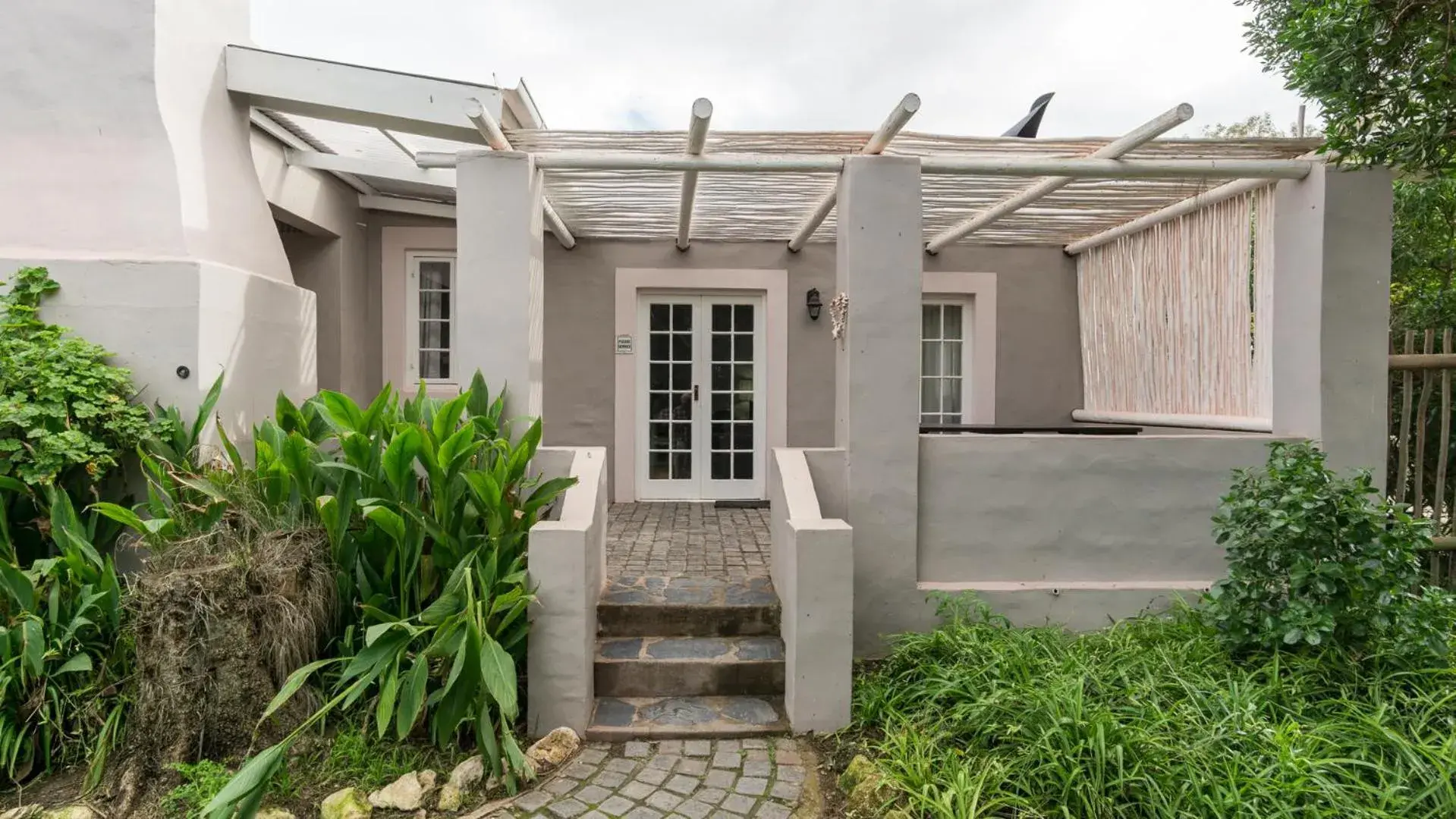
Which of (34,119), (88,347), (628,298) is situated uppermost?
(34,119)

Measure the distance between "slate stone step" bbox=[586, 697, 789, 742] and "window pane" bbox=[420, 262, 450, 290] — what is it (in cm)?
453

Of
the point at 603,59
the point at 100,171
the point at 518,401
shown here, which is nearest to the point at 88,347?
the point at 100,171

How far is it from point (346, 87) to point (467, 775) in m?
3.99

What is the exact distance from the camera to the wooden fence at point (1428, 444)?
13.9 ft

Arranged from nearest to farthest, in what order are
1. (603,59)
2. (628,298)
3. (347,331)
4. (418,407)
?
(418,407)
(347,331)
(628,298)
(603,59)

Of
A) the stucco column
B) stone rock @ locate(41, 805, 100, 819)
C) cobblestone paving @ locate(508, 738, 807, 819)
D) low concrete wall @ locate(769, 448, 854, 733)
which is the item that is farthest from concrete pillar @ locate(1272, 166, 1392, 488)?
stone rock @ locate(41, 805, 100, 819)

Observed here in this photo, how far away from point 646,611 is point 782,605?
0.71 meters

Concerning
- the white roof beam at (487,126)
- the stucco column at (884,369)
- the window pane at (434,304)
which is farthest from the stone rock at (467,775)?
the window pane at (434,304)

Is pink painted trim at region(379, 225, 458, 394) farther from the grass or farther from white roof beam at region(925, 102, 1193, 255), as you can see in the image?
the grass

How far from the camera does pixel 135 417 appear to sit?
3.66m

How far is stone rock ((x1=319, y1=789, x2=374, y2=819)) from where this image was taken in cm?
268

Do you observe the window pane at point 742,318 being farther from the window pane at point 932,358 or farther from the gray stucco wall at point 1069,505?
the gray stucco wall at point 1069,505

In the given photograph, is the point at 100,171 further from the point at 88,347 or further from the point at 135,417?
the point at 135,417

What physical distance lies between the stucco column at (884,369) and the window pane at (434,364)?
168 inches
